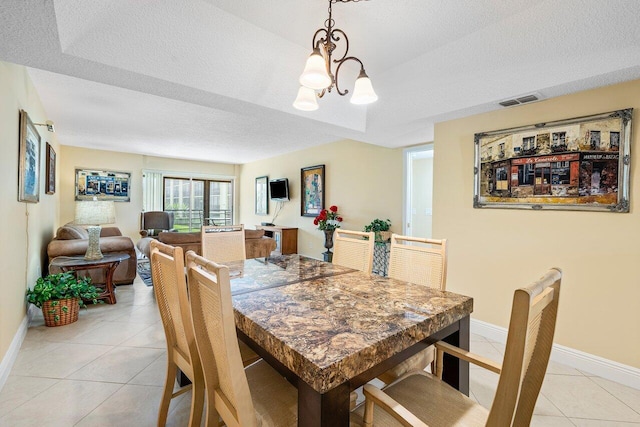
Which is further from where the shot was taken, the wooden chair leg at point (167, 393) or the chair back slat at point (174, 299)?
the wooden chair leg at point (167, 393)

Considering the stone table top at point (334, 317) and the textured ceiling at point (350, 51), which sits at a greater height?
the textured ceiling at point (350, 51)

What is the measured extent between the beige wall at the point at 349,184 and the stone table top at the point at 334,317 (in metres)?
2.69

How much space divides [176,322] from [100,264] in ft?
8.13

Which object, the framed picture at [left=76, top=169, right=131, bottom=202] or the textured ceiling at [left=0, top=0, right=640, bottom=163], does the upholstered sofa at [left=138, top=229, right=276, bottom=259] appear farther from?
the framed picture at [left=76, top=169, right=131, bottom=202]

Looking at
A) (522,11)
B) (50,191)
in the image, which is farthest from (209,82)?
(50,191)

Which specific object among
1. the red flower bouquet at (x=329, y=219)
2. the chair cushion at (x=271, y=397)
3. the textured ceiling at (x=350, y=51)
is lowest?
the chair cushion at (x=271, y=397)

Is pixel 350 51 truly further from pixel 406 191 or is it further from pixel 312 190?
pixel 312 190

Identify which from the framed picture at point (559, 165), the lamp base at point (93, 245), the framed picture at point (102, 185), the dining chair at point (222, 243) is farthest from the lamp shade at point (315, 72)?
the framed picture at point (102, 185)

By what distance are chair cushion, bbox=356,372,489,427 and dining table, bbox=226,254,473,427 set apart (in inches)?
6.8

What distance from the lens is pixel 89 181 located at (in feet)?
19.3

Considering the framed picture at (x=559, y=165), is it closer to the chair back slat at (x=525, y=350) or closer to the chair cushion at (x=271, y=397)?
the chair back slat at (x=525, y=350)

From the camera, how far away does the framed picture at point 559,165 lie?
1896 mm

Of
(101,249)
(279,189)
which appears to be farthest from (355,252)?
(279,189)

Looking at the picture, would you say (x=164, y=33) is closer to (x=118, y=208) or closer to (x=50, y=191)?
(x=50, y=191)
